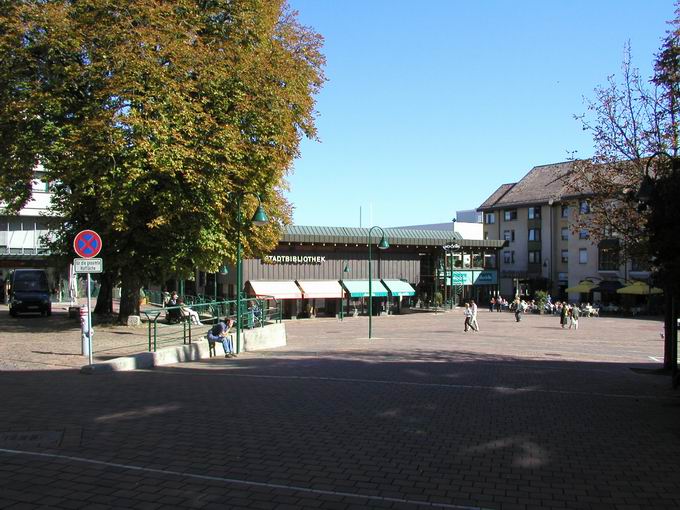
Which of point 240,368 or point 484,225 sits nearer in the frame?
point 240,368

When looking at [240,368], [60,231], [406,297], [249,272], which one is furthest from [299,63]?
[406,297]

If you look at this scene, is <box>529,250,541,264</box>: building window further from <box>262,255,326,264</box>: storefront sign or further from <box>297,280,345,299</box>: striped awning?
<box>262,255,326,264</box>: storefront sign

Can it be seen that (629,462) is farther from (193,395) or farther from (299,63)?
(299,63)

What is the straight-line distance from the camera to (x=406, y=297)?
54.9 meters

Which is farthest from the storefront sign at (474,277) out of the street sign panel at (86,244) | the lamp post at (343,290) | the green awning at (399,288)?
the street sign panel at (86,244)

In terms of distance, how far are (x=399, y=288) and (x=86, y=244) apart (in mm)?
40745

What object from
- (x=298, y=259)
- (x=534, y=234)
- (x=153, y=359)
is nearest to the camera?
(x=153, y=359)

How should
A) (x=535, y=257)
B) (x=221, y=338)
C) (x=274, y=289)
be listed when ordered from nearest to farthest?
(x=221, y=338)
(x=274, y=289)
(x=535, y=257)

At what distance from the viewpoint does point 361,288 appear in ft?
163

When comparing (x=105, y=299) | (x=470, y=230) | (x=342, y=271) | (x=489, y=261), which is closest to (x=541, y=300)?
(x=489, y=261)

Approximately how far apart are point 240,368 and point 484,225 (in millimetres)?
66201

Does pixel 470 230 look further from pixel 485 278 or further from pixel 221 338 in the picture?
pixel 221 338

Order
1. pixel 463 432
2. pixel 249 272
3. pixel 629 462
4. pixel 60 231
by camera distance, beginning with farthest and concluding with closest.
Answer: pixel 249 272, pixel 60 231, pixel 463 432, pixel 629 462

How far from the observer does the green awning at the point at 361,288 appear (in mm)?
48969
